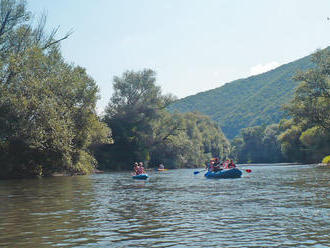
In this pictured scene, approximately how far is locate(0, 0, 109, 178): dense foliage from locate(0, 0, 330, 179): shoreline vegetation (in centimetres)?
8

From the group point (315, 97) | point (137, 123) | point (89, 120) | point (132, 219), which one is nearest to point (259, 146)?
point (137, 123)

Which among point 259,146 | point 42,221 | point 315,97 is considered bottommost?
point 42,221

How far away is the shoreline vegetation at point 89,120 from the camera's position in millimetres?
33156

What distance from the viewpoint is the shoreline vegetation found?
109ft

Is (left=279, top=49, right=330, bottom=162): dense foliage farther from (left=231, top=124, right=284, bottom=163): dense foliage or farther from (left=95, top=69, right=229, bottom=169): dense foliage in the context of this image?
(left=231, top=124, right=284, bottom=163): dense foliage

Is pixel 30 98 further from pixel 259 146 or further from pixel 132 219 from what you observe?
pixel 259 146

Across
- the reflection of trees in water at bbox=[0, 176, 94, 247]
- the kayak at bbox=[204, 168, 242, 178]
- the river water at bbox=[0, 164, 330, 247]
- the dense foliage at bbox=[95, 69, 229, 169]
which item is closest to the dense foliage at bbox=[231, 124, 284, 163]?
the dense foliage at bbox=[95, 69, 229, 169]

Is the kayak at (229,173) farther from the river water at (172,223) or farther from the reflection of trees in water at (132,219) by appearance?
the reflection of trees in water at (132,219)

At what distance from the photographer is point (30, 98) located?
108ft

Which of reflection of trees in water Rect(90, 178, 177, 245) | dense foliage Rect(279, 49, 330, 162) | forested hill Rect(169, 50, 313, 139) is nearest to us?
reflection of trees in water Rect(90, 178, 177, 245)

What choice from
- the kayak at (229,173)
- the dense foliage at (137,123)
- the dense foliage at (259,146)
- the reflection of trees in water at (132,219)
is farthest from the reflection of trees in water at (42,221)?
the dense foliage at (259,146)

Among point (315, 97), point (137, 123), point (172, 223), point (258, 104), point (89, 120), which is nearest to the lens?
point (172, 223)

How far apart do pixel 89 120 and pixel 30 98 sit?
10739 mm

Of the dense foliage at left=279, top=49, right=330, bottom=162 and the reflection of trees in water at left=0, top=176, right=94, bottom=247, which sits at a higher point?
the dense foliage at left=279, top=49, right=330, bottom=162
